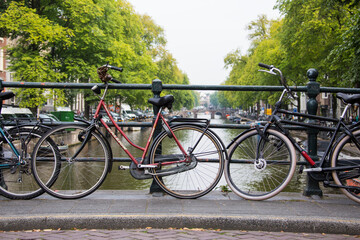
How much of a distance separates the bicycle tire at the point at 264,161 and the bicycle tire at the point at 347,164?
42 cm

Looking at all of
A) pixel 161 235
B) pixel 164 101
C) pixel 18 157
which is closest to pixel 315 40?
pixel 164 101

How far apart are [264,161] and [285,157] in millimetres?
216

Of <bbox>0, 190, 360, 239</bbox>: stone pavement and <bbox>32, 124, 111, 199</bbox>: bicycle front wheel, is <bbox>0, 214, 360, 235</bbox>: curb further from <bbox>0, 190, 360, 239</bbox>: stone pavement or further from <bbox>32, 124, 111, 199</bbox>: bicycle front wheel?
<bbox>32, 124, 111, 199</bbox>: bicycle front wheel

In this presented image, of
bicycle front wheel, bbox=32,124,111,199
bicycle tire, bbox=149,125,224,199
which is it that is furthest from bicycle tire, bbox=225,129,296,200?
bicycle front wheel, bbox=32,124,111,199

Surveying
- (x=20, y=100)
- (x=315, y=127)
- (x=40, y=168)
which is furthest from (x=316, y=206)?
(x=20, y=100)

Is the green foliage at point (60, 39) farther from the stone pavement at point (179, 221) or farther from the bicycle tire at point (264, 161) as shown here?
the bicycle tire at point (264, 161)

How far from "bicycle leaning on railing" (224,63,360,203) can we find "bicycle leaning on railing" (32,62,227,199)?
9.7 inches

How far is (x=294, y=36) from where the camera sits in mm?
23828

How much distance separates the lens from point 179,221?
3.51 meters

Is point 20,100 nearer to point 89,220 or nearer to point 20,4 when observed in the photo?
point 20,4

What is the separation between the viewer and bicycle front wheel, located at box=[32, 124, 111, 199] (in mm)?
4082

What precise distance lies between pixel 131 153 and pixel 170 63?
44.1 meters

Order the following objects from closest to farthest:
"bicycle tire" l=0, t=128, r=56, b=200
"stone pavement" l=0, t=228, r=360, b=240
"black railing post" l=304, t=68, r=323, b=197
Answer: "stone pavement" l=0, t=228, r=360, b=240 < "bicycle tire" l=0, t=128, r=56, b=200 < "black railing post" l=304, t=68, r=323, b=197

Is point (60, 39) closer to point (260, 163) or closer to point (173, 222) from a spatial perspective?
point (260, 163)
